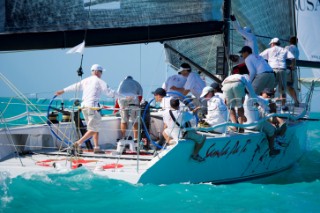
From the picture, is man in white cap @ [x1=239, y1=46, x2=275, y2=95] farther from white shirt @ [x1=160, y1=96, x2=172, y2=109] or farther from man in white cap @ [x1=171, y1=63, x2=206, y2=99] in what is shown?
white shirt @ [x1=160, y1=96, x2=172, y2=109]

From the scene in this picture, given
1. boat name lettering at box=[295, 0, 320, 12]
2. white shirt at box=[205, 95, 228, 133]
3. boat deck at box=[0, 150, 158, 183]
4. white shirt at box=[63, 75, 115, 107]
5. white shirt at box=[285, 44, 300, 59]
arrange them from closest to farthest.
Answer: boat deck at box=[0, 150, 158, 183]
white shirt at box=[205, 95, 228, 133]
white shirt at box=[63, 75, 115, 107]
white shirt at box=[285, 44, 300, 59]
boat name lettering at box=[295, 0, 320, 12]

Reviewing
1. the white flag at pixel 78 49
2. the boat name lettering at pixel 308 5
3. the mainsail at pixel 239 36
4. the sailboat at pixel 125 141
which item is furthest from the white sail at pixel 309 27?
the white flag at pixel 78 49

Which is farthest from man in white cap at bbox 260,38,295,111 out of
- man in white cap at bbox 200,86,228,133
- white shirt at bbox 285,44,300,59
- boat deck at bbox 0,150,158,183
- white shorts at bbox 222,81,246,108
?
boat deck at bbox 0,150,158,183

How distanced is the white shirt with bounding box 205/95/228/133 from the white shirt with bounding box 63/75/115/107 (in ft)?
5.32

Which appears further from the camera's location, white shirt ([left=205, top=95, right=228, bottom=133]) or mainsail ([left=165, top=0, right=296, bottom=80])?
mainsail ([left=165, top=0, right=296, bottom=80])

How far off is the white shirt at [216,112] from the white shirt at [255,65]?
1550 mm

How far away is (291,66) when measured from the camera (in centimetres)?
1386

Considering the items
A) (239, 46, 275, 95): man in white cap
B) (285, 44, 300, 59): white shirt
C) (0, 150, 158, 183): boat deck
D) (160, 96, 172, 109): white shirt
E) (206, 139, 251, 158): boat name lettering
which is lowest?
(0, 150, 158, 183): boat deck

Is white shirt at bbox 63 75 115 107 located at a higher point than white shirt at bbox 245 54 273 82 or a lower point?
lower

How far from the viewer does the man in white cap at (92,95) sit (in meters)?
10.7

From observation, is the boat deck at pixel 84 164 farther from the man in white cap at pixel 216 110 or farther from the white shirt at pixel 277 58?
the white shirt at pixel 277 58

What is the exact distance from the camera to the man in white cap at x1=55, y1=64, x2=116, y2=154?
35.1 ft

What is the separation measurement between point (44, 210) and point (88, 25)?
307 centimetres

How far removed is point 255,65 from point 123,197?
158 inches
